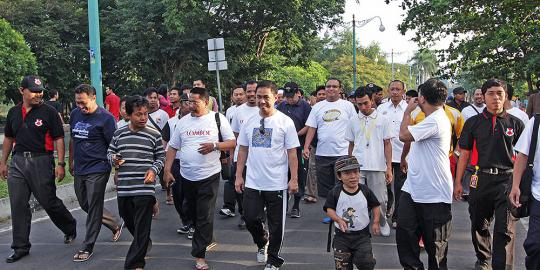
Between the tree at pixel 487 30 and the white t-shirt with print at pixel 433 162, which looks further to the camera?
the tree at pixel 487 30

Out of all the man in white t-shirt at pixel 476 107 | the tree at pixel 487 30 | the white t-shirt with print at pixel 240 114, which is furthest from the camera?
the tree at pixel 487 30

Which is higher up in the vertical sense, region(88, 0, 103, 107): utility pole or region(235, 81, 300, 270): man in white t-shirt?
region(88, 0, 103, 107): utility pole

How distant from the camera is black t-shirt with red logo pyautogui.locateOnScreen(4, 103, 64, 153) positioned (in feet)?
19.1

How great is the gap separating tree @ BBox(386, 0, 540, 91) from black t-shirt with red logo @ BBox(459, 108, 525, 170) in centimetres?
1153

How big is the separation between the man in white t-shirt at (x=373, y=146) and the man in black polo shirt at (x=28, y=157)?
354cm

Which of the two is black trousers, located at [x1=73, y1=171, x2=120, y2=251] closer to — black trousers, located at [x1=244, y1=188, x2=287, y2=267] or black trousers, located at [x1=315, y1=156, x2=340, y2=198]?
black trousers, located at [x1=244, y1=188, x2=287, y2=267]

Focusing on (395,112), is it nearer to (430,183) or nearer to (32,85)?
(430,183)

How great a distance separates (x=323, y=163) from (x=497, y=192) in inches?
117

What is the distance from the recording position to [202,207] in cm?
541

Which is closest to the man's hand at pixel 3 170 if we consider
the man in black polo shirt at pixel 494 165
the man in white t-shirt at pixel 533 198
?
the man in black polo shirt at pixel 494 165

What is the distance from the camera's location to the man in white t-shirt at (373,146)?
639 cm

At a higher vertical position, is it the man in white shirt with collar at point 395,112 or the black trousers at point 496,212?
the man in white shirt with collar at point 395,112

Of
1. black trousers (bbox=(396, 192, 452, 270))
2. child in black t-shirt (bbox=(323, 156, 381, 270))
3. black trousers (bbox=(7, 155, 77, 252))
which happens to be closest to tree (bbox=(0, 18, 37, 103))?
black trousers (bbox=(7, 155, 77, 252))

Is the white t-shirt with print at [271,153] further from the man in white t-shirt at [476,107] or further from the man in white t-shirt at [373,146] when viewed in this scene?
the man in white t-shirt at [476,107]
